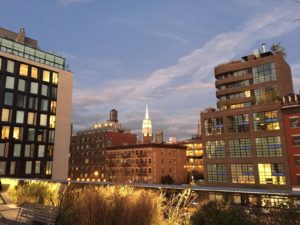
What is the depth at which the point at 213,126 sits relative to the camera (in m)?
70.6

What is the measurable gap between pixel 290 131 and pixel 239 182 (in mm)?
15638

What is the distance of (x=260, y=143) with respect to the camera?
201ft

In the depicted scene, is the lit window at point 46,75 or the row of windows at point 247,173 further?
the lit window at point 46,75

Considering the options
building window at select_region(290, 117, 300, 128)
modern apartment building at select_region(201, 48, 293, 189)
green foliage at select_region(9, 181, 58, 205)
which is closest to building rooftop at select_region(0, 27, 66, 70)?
modern apartment building at select_region(201, 48, 293, 189)

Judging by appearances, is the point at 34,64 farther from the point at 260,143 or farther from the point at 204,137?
the point at 260,143

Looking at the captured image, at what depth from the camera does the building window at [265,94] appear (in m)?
66.4

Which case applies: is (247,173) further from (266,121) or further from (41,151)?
(41,151)

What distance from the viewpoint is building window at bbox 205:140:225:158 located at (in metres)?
66.9

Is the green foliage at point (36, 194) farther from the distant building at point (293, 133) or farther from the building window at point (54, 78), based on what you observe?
the distant building at point (293, 133)

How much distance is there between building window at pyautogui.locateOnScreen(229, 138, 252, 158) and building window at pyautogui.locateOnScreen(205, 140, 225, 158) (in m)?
2.18

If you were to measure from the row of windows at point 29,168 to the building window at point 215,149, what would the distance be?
120 feet

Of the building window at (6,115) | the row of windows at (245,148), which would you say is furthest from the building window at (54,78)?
the row of windows at (245,148)

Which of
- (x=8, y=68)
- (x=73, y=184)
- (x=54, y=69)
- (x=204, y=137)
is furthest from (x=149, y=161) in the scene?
(x=73, y=184)

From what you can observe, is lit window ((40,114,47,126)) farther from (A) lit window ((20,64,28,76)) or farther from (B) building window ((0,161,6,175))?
(B) building window ((0,161,6,175))
